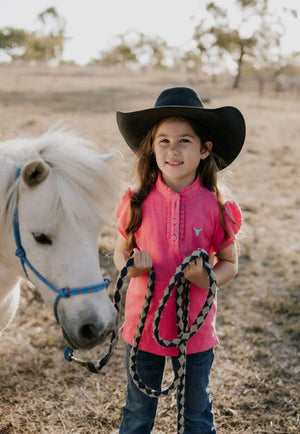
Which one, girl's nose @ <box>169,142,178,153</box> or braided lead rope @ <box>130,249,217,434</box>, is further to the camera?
girl's nose @ <box>169,142,178,153</box>

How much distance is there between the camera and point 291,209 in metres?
6.95

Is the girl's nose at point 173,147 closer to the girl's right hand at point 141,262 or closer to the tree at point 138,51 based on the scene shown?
the girl's right hand at point 141,262

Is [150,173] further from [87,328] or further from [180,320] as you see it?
[87,328]

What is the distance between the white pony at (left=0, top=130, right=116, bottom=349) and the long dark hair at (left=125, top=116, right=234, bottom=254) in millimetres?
214

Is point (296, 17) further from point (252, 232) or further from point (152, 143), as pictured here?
point (152, 143)

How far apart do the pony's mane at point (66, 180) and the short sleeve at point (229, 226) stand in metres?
0.53

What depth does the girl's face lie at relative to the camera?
1.85m

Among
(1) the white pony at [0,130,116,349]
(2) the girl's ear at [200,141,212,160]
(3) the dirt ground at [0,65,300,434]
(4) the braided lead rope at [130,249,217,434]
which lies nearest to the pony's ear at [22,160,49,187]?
(1) the white pony at [0,130,116,349]

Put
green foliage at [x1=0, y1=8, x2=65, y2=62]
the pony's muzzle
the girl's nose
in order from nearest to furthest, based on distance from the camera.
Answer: the pony's muzzle
the girl's nose
green foliage at [x1=0, y1=8, x2=65, y2=62]

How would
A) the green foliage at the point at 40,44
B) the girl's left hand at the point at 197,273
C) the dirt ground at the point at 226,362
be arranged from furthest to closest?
the green foliage at the point at 40,44 → the dirt ground at the point at 226,362 → the girl's left hand at the point at 197,273

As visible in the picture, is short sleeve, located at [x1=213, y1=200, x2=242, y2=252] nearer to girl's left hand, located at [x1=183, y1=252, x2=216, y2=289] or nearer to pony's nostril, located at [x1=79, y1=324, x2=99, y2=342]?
girl's left hand, located at [x1=183, y1=252, x2=216, y2=289]

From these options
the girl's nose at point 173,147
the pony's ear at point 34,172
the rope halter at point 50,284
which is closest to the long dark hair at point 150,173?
the girl's nose at point 173,147

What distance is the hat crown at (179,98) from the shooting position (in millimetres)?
1922

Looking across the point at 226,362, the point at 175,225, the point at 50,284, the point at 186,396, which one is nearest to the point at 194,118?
the point at 175,225
